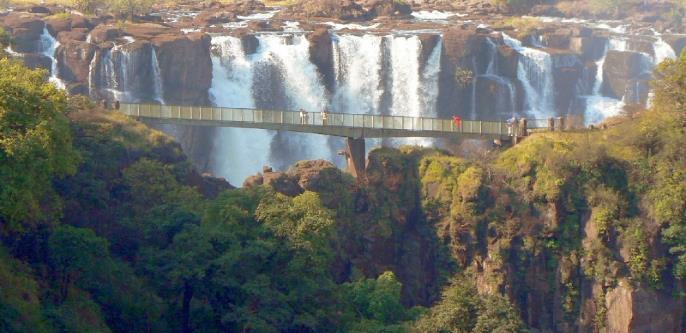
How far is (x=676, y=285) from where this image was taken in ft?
146

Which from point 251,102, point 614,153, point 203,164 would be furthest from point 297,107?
point 614,153

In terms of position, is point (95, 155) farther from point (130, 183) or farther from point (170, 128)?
point (170, 128)

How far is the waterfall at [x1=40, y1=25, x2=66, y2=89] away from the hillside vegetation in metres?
12.6

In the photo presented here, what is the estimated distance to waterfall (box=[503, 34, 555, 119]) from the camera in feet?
215

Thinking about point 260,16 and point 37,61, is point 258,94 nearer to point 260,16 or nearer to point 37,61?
point 37,61

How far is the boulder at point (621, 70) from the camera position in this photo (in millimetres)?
69125

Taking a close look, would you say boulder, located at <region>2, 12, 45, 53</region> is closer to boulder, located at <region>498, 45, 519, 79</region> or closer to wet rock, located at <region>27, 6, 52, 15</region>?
wet rock, located at <region>27, 6, 52, 15</region>

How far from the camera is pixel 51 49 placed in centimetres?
6125

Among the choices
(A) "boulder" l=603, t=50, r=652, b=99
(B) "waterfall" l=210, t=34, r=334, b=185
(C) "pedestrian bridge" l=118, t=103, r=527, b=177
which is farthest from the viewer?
(A) "boulder" l=603, t=50, r=652, b=99

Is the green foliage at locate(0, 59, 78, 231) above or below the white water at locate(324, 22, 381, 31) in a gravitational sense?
above

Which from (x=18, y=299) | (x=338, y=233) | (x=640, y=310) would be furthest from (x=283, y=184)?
(x=18, y=299)

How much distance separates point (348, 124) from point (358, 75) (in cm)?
1333

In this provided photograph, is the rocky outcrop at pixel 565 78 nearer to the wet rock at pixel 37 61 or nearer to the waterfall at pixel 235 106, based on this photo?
the waterfall at pixel 235 106

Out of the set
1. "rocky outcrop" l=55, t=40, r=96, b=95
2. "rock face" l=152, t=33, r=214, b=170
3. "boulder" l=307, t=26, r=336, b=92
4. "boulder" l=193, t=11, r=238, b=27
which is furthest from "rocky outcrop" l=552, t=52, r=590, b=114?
"rocky outcrop" l=55, t=40, r=96, b=95
